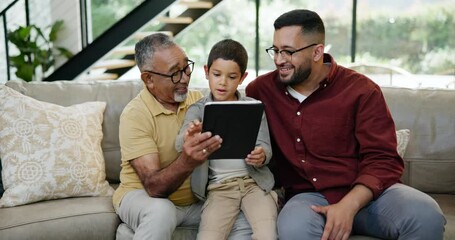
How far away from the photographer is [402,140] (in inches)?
100

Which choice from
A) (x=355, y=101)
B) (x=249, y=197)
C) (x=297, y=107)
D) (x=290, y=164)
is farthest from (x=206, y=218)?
(x=355, y=101)

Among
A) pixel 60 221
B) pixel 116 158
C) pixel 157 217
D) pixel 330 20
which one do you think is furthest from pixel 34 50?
pixel 157 217

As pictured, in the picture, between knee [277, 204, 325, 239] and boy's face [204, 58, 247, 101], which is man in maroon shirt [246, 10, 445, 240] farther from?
boy's face [204, 58, 247, 101]

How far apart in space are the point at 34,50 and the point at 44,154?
11.9 feet

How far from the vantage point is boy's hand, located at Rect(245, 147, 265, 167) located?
83.8 inches

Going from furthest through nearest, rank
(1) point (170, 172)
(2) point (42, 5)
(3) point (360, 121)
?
(2) point (42, 5)
(3) point (360, 121)
(1) point (170, 172)

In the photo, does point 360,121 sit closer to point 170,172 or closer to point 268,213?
point 268,213

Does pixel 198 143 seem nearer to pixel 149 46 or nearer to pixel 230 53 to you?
pixel 230 53

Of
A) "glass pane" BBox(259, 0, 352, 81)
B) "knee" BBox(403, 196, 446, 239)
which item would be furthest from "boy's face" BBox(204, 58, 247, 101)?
"glass pane" BBox(259, 0, 352, 81)

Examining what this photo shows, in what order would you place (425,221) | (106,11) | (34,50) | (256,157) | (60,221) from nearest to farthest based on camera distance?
1. (425,221)
2. (256,157)
3. (60,221)
4. (34,50)
5. (106,11)

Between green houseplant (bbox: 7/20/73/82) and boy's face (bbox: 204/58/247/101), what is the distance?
3898mm

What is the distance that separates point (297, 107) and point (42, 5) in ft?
14.9

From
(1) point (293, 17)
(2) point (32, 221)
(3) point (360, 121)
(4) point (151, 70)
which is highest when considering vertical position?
(1) point (293, 17)

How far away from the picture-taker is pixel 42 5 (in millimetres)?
6137
